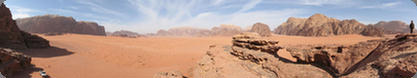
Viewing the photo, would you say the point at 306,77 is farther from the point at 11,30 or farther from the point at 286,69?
the point at 11,30

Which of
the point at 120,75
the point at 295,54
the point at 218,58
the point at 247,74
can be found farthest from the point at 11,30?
the point at 295,54

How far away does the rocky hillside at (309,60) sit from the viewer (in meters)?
2.93

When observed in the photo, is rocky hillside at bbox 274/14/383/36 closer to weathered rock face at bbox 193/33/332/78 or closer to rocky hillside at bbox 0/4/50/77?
weathered rock face at bbox 193/33/332/78

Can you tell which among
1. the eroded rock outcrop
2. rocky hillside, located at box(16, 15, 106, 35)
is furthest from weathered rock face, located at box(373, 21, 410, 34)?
rocky hillside, located at box(16, 15, 106, 35)

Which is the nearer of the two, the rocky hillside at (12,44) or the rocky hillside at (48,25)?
the rocky hillside at (12,44)

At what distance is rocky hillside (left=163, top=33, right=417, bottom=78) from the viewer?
2.93m

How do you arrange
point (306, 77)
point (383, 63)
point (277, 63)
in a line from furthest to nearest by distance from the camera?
point (277, 63) → point (306, 77) → point (383, 63)

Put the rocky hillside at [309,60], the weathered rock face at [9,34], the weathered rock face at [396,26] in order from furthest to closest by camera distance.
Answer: the weathered rock face at [396,26], the weathered rock face at [9,34], the rocky hillside at [309,60]

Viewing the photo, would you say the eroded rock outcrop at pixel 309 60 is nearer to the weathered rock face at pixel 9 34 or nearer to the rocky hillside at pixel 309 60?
the rocky hillside at pixel 309 60

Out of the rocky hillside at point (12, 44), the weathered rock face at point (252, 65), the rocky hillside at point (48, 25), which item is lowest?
the weathered rock face at point (252, 65)

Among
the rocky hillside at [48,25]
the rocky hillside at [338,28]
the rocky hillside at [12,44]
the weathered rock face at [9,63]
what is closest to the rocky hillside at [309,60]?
the weathered rock face at [9,63]

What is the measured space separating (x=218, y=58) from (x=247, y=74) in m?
1.36

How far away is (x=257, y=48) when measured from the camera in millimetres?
4836

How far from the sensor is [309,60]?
4.97 m
